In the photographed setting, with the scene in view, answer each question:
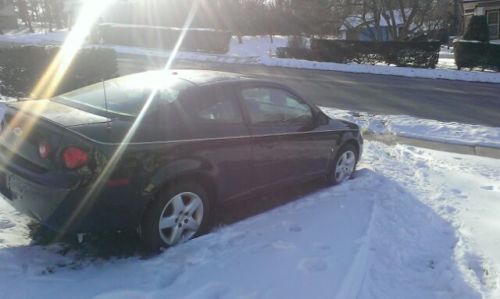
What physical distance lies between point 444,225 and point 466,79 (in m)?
16.8

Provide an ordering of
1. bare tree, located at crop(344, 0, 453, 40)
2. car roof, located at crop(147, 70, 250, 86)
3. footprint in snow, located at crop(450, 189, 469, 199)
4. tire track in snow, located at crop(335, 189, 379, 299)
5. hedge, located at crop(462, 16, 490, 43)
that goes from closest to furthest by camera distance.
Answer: tire track in snow, located at crop(335, 189, 379, 299), car roof, located at crop(147, 70, 250, 86), footprint in snow, located at crop(450, 189, 469, 199), hedge, located at crop(462, 16, 490, 43), bare tree, located at crop(344, 0, 453, 40)

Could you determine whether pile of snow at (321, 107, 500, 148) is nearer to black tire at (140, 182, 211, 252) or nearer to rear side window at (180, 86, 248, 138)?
rear side window at (180, 86, 248, 138)

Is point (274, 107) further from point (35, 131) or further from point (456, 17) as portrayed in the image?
point (456, 17)

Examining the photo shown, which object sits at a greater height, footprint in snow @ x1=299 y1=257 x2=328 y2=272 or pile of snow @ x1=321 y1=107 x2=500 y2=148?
footprint in snow @ x1=299 y1=257 x2=328 y2=272

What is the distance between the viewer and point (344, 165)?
5770 mm

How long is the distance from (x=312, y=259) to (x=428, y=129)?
6.61 meters

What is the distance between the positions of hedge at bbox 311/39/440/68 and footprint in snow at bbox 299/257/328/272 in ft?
70.2

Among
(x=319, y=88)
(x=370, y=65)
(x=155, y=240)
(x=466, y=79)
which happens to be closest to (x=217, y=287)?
(x=155, y=240)

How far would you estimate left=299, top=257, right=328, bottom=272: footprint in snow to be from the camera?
3533mm

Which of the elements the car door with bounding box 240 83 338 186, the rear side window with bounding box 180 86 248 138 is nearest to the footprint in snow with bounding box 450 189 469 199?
the car door with bounding box 240 83 338 186

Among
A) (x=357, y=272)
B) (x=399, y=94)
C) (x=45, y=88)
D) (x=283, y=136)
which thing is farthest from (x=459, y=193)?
(x=399, y=94)

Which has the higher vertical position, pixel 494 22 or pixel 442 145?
pixel 494 22

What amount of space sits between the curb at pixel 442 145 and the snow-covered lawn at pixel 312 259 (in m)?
2.80

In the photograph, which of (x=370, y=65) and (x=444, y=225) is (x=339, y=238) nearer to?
(x=444, y=225)
